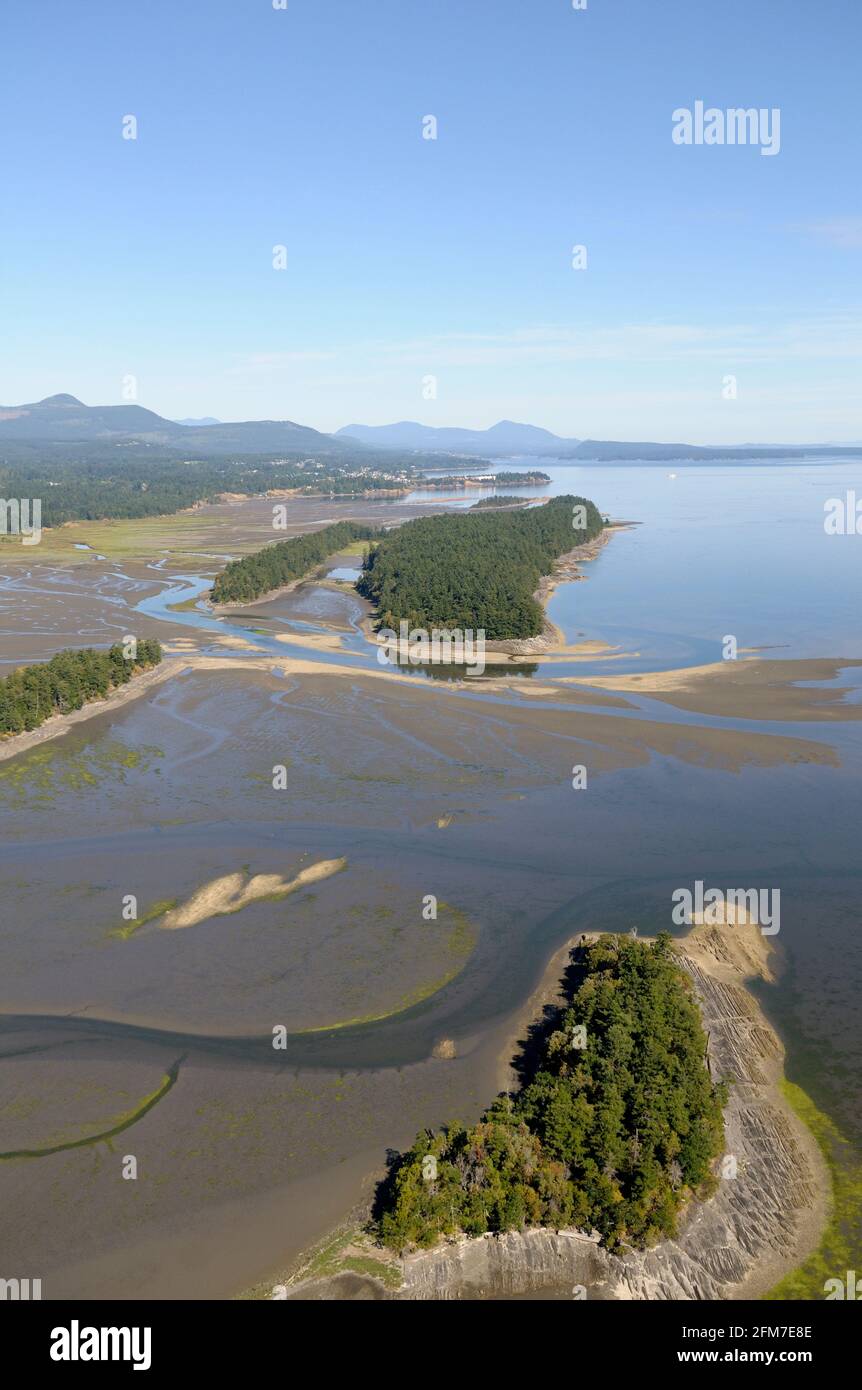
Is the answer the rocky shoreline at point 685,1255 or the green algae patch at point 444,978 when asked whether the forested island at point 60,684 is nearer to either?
the green algae patch at point 444,978

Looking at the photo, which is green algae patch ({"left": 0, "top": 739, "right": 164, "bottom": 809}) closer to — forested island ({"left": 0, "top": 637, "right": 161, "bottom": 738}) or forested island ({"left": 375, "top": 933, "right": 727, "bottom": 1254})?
forested island ({"left": 0, "top": 637, "right": 161, "bottom": 738})

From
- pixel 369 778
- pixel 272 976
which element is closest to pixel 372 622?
pixel 369 778

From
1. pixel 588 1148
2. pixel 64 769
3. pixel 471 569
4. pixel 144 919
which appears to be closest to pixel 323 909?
pixel 144 919

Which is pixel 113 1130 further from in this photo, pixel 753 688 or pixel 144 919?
pixel 753 688

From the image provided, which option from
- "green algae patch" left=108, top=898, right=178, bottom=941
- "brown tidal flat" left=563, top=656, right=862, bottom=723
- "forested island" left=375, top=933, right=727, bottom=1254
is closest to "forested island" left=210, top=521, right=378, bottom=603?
"brown tidal flat" left=563, top=656, right=862, bottom=723

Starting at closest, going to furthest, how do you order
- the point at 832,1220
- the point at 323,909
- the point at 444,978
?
the point at 832,1220, the point at 444,978, the point at 323,909

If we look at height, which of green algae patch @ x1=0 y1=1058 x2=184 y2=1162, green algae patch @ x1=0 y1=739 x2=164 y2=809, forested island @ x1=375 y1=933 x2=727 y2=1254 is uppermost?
green algae patch @ x1=0 y1=739 x2=164 y2=809

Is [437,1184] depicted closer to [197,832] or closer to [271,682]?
[197,832]
